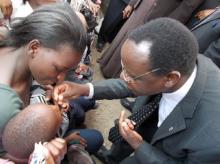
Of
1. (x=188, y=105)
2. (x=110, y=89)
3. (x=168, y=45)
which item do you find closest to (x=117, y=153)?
(x=110, y=89)

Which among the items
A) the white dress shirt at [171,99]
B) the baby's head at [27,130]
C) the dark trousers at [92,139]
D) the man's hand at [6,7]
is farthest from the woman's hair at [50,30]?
the dark trousers at [92,139]

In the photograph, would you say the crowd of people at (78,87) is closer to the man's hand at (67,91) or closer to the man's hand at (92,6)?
the man's hand at (67,91)

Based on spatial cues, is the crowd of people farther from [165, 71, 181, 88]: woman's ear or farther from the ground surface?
the ground surface

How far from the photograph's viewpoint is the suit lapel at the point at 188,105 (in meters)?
1.45

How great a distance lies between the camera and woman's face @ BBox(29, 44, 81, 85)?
4.35 ft

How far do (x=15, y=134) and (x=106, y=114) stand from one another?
6.13ft

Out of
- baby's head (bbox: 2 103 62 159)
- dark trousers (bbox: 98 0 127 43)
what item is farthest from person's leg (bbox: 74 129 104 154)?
dark trousers (bbox: 98 0 127 43)

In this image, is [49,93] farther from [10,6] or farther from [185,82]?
[10,6]

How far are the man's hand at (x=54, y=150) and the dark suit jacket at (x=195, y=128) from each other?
Answer: 1.90ft

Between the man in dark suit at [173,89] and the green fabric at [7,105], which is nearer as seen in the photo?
the green fabric at [7,105]

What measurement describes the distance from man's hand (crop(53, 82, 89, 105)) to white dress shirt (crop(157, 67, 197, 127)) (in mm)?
439

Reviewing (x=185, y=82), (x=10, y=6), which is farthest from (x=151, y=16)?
(x=185, y=82)

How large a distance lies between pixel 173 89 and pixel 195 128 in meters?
0.19

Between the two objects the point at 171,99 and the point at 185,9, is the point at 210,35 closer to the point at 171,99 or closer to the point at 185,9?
the point at 185,9
